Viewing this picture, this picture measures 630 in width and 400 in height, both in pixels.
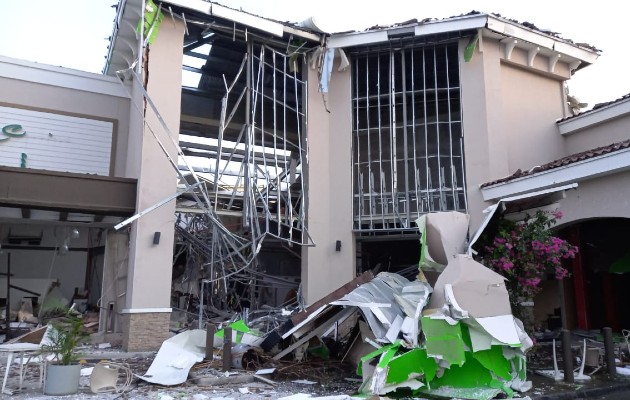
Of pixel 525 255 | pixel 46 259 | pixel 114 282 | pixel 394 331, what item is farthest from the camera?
pixel 46 259

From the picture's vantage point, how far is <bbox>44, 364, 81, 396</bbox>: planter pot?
23.0 feet

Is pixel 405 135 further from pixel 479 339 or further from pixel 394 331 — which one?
pixel 479 339

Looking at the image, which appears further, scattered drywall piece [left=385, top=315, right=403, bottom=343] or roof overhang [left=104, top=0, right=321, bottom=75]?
roof overhang [left=104, top=0, right=321, bottom=75]

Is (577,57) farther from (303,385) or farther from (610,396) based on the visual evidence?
(303,385)

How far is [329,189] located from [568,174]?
5351 millimetres

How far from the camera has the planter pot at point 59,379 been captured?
276 inches

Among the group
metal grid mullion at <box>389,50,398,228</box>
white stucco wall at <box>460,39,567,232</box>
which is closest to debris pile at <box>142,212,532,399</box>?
Result: white stucco wall at <box>460,39,567,232</box>

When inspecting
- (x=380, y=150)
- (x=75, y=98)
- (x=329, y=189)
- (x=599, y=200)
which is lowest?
(x=599, y=200)

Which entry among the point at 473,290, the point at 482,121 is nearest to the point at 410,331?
the point at 473,290

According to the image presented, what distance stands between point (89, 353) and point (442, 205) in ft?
27.0

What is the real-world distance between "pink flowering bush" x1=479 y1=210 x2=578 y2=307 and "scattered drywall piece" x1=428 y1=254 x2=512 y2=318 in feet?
5.20

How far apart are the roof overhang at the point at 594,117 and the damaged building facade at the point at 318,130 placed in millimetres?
171

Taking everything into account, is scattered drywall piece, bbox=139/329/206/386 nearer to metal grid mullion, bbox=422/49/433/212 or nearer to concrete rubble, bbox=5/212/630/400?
concrete rubble, bbox=5/212/630/400

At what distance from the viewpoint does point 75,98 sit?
12.9 metres
